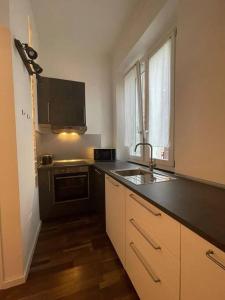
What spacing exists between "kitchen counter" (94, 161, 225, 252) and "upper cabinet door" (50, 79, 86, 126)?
5.35ft

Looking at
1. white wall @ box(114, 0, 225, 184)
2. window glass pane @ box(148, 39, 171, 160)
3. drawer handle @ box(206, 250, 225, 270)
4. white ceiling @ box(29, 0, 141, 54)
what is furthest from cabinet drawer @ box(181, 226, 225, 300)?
white ceiling @ box(29, 0, 141, 54)

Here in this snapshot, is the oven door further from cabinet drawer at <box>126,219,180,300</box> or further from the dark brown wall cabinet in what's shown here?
cabinet drawer at <box>126,219,180,300</box>

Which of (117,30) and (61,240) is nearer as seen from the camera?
(61,240)

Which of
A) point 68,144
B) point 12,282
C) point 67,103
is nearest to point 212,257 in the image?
point 12,282

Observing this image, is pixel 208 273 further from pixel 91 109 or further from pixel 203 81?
pixel 91 109

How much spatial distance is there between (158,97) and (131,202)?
1.35m

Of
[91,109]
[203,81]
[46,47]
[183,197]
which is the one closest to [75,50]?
[46,47]

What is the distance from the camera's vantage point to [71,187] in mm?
2455

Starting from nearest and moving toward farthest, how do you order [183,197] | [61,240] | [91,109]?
[183,197] < [61,240] < [91,109]

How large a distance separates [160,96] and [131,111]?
0.84 meters

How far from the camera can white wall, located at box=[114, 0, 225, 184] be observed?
3.57 feet

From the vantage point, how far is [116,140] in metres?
3.04

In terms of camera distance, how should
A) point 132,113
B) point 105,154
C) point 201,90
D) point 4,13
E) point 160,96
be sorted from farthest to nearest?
point 105,154 → point 132,113 → point 160,96 → point 201,90 → point 4,13

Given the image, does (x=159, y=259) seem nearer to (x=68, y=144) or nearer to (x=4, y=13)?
(x=4, y=13)
